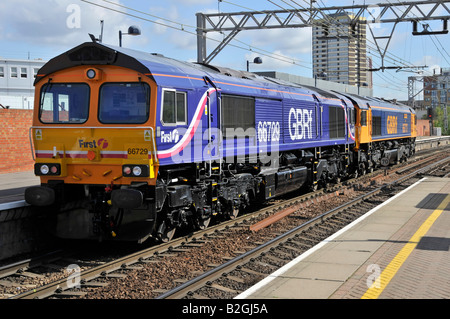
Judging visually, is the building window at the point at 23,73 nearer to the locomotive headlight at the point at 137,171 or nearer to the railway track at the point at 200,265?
the railway track at the point at 200,265

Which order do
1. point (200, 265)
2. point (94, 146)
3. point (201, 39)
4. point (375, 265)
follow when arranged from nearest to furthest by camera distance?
1. point (375, 265)
2. point (200, 265)
3. point (94, 146)
4. point (201, 39)

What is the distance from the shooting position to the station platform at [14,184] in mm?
13514

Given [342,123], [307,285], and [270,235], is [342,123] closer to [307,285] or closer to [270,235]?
[270,235]

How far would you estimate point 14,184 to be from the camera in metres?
17.0

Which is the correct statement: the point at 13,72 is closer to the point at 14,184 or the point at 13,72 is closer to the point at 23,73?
the point at 23,73

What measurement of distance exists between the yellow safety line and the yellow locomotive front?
13.6 ft

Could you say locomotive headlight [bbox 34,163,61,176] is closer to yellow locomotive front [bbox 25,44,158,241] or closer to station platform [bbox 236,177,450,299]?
yellow locomotive front [bbox 25,44,158,241]

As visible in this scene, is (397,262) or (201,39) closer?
(397,262)

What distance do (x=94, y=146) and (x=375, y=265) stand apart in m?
5.44

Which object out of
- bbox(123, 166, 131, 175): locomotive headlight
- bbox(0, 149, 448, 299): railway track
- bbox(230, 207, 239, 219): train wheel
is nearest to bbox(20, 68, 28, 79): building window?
bbox(0, 149, 448, 299): railway track

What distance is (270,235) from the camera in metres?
11.8

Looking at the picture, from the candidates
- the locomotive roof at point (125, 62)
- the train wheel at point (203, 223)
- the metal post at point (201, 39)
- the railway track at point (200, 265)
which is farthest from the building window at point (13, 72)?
the train wheel at point (203, 223)

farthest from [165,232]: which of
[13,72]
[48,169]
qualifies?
[13,72]

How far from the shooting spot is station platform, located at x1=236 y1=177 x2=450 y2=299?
7023 mm
